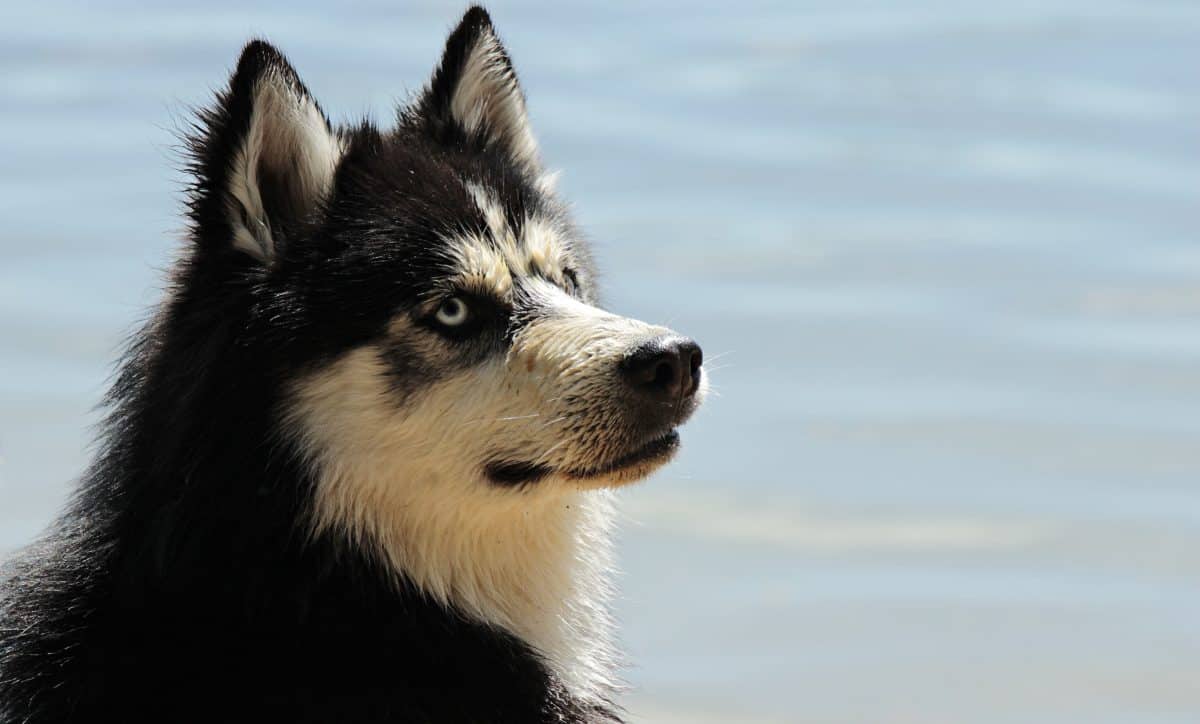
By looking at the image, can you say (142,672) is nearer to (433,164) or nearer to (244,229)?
(244,229)

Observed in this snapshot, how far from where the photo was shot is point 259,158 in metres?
4.91

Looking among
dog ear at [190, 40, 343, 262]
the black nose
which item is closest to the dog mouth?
the black nose

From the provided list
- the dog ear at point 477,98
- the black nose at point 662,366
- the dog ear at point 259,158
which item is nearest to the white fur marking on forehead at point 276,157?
→ the dog ear at point 259,158

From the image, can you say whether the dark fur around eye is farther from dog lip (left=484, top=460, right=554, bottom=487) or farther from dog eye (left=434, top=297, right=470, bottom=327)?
dog lip (left=484, top=460, right=554, bottom=487)

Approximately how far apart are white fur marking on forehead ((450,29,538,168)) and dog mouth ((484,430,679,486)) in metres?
1.28

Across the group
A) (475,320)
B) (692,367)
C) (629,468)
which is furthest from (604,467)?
(475,320)

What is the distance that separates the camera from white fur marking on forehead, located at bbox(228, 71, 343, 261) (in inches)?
191

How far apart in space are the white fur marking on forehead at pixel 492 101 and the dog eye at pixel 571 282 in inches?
20.0

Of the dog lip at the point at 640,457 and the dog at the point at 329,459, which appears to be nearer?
the dog at the point at 329,459

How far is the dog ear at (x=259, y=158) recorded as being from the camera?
A: 480 centimetres

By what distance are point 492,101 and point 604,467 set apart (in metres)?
1.45

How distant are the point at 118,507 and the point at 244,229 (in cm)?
82

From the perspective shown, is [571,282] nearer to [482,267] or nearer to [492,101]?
[482,267]

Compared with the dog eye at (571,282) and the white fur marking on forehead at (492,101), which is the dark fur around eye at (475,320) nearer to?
the dog eye at (571,282)
